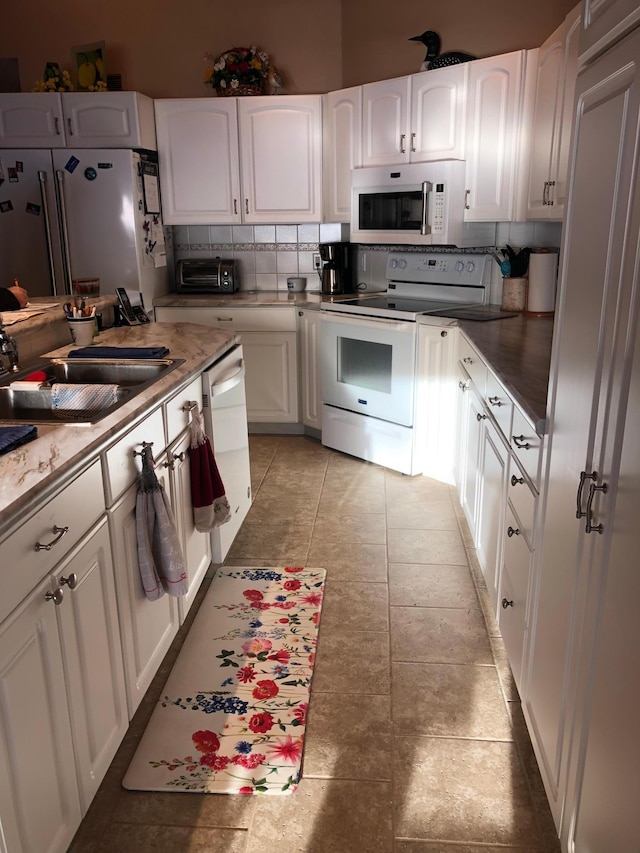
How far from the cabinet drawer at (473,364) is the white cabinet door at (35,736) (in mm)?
1848

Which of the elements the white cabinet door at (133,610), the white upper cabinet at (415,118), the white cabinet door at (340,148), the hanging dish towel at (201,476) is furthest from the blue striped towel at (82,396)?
the white cabinet door at (340,148)

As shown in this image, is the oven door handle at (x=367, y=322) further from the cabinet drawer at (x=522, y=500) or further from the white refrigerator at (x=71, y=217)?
the cabinet drawer at (x=522, y=500)

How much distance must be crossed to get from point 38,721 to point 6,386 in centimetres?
114

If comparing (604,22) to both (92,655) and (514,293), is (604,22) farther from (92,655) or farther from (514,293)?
(514,293)

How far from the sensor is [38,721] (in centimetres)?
133

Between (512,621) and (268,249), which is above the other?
(268,249)

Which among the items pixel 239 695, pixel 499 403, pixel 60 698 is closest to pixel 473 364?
pixel 499 403

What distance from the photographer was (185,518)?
2.39 meters

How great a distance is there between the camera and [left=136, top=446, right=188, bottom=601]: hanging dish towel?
188 cm

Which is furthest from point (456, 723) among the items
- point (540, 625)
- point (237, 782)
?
point (237, 782)

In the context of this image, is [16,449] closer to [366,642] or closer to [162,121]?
[366,642]

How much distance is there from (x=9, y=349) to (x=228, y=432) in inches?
37.4

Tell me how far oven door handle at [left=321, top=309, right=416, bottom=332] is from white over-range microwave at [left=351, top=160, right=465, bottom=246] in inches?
18.6

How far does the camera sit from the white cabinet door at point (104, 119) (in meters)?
4.19
